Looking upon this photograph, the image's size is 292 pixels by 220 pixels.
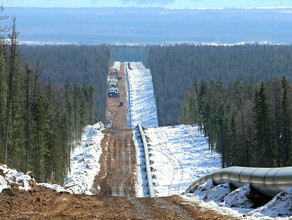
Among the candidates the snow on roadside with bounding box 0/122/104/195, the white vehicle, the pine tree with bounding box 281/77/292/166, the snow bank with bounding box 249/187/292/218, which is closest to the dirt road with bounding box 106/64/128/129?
the white vehicle

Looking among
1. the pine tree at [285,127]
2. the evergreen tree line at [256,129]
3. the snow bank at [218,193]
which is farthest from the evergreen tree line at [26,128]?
the pine tree at [285,127]

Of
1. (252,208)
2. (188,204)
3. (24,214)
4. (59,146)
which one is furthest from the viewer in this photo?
(59,146)

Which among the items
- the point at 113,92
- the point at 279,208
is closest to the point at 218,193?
the point at 279,208

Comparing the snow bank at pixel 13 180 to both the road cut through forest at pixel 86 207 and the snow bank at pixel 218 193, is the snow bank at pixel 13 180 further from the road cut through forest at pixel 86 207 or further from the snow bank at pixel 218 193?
the snow bank at pixel 218 193

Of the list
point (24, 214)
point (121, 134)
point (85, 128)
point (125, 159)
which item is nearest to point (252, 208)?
point (24, 214)

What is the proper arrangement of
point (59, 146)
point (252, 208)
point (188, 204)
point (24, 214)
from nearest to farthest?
point (24, 214) < point (252, 208) < point (188, 204) < point (59, 146)

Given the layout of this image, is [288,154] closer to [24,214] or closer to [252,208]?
[252,208]
